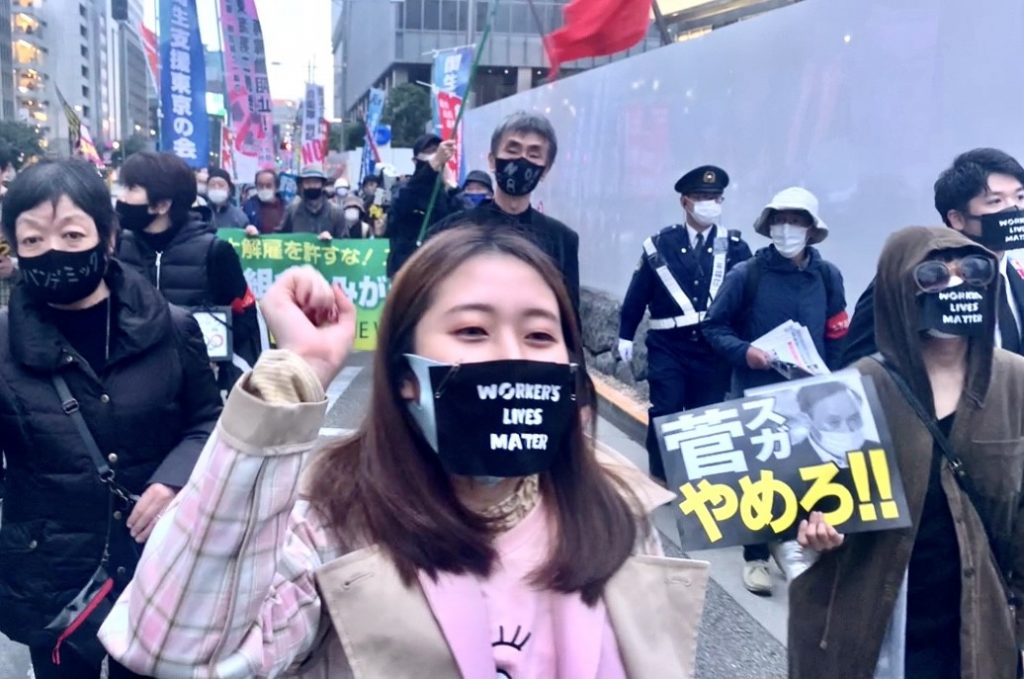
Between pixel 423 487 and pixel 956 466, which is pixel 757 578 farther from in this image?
pixel 423 487

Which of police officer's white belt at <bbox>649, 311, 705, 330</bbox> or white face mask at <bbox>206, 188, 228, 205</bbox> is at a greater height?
white face mask at <bbox>206, 188, 228, 205</bbox>

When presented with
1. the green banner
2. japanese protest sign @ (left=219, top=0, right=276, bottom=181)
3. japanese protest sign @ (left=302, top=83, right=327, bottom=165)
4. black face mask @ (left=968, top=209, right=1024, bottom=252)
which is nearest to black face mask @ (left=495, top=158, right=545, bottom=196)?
black face mask @ (left=968, top=209, right=1024, bottom=252)

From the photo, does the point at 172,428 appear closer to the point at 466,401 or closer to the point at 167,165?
the point at 466,401

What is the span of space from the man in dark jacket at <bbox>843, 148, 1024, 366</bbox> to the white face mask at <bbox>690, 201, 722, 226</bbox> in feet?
5.53

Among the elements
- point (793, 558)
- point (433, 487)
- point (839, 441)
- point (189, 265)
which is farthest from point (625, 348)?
point (433, 487)

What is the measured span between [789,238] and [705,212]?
0.88 m

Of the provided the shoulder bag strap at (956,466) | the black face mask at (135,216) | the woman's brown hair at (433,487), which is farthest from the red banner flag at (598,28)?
the woman's brown hair at (433,487)

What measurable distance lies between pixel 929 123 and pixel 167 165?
14.0 ft

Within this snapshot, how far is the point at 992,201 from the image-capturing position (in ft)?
13.8

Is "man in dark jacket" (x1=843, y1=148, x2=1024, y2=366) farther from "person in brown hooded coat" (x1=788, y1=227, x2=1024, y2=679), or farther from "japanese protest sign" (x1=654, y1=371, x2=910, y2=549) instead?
"japanese protest sign" (x1=654, y1=371, x2=910, y2=549)

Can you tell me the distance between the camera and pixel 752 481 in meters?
2.41

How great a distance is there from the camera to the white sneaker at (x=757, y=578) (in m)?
5.03

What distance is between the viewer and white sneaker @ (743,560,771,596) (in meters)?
5.03

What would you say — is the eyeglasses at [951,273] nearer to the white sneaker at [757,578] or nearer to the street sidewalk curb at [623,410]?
the white sneaker at [757,578]
